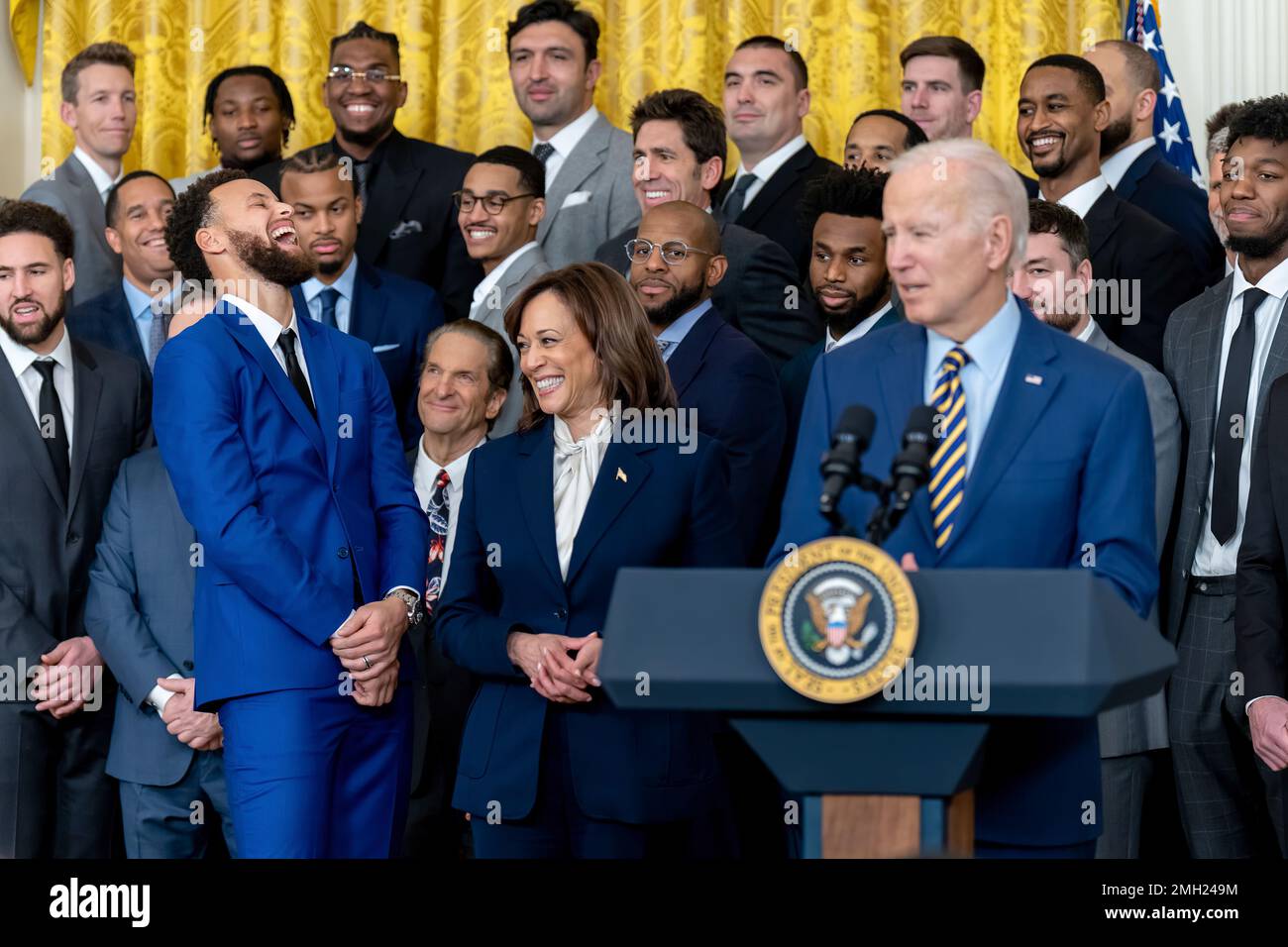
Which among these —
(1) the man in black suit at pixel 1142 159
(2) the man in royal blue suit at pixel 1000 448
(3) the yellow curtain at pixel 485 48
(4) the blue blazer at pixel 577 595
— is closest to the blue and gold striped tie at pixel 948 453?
(2) the man in royal blue suit at pixel 1000 448

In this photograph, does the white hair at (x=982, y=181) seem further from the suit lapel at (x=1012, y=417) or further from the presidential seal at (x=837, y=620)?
the presidential seal at (x=837, y=620)

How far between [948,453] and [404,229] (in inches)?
148

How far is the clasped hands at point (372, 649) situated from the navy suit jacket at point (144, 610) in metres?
0.83

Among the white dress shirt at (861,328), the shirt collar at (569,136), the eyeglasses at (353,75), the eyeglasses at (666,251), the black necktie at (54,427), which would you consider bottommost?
the black necktie at (54,427)

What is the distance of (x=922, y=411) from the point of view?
245 centimetres

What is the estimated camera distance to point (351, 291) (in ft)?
18.3

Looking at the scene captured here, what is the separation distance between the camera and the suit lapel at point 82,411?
4.68 metres

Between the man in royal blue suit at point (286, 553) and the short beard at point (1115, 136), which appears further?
the short beard at point (1115, 136)

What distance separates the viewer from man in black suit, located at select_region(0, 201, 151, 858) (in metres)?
4.53

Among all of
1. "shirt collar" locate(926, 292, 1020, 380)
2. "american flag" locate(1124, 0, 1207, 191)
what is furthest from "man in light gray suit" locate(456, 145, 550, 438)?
"shirt collar" locate(926, 292, 1020, 380)

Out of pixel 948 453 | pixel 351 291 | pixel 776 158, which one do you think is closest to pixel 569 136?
pixel 776 158
